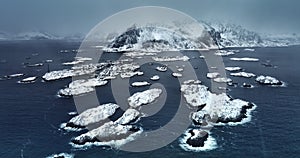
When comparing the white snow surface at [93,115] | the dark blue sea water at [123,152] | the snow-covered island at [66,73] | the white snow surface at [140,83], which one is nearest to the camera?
the dark blue sea water at [123,152]

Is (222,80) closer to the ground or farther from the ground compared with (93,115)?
farther from the ground

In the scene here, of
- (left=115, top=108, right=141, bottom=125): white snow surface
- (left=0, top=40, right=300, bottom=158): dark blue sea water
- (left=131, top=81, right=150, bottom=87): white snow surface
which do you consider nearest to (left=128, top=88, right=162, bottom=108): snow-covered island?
(left=0, top=40, right=300, bottom=158): dark blue sea water

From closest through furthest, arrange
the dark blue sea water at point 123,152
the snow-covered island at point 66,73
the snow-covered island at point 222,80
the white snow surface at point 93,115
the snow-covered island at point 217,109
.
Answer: the dark blue sea water at point 123,152, the white snow surface at point 93,115, the snow-covered island at point 217,109, the snow-covered island at point 222,80, the snow-covered island at point 66,73

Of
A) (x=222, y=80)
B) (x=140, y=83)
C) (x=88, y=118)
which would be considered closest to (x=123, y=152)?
(x=88, y=118)

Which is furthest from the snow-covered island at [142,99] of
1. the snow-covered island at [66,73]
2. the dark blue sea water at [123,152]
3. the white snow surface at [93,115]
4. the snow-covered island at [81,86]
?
the snow-covered island at [66,73]

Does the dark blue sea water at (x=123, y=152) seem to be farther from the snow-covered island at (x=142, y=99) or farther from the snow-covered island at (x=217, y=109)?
the snow-covered island at (x=142, y=99)

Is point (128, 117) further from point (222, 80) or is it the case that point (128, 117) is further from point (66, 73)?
point (66, 73)

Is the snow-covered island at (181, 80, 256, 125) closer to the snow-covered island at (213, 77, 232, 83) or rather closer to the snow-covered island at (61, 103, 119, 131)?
→ the snow-covered island at (61, 103, 119, 131)

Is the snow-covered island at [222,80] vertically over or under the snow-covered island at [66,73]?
over

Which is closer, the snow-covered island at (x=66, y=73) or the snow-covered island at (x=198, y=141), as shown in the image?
the snow-covered island at (x=198, y=141)

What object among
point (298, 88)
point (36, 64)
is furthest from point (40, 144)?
point (36, 64)

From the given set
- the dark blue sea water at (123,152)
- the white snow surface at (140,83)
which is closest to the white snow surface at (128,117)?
the dark blue sea water at (123,152)

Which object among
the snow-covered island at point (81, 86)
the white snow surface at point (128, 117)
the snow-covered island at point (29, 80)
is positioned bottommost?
the snow-covered island at point (29, 80)
